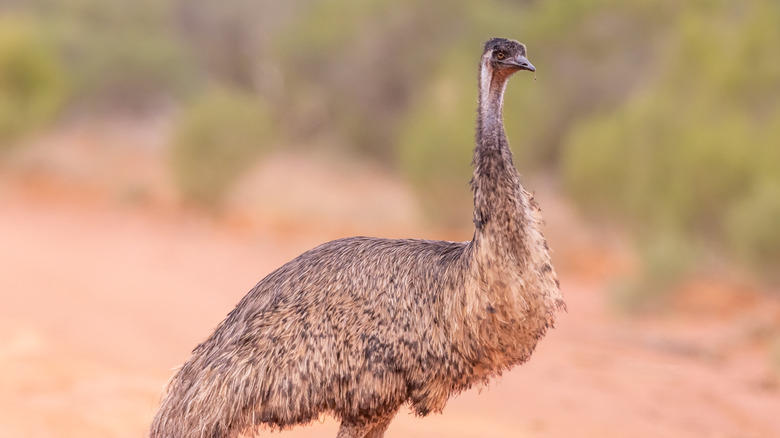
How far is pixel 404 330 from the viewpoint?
3750mm

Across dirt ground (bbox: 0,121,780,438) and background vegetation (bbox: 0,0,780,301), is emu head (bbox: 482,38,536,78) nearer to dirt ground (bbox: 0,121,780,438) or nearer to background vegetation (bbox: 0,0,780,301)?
dirt ground (bbox: 0,121,780,438)

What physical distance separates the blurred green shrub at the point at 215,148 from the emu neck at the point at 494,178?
12560 mm

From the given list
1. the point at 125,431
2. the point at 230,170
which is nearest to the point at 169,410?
the point at 125,431

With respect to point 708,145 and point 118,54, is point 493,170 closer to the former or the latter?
point 708,145

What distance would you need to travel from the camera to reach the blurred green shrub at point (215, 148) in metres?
16.0

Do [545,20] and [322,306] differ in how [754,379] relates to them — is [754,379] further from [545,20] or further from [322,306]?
[545,20]

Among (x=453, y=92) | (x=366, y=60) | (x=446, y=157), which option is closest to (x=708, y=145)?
(x=446, y=157)

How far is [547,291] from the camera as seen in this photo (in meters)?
3.70

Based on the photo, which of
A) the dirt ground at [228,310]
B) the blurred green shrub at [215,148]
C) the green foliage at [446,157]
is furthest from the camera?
the blurred green shrub at [215,148]

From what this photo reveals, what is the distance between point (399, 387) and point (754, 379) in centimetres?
560

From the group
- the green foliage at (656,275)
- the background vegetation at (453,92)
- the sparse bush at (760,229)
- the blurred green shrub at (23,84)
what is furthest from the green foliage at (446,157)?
the blurred green shrub at (23,84)

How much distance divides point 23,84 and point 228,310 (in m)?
8.96

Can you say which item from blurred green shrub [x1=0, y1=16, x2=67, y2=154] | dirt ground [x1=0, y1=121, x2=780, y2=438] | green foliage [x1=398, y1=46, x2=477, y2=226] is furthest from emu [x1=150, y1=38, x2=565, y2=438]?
blurred green shrub [x1=0, y1=16, x2=67, y2=154]

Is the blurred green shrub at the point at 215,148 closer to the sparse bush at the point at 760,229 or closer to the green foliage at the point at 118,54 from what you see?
the green foliage at the point at 118,54
